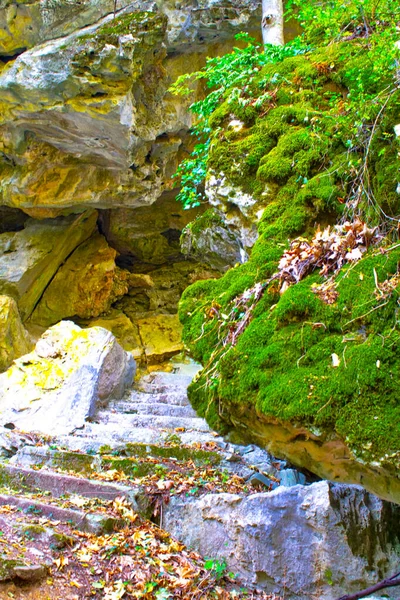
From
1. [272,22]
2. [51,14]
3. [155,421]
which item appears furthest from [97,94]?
[155,421]

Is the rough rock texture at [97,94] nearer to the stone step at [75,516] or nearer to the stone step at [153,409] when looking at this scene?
the stone step at [153,409]

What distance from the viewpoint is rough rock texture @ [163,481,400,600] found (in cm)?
386

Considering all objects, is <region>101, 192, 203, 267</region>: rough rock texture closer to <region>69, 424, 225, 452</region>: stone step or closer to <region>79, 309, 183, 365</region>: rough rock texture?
<region>79, 309, 183, 365</region>: rough rock texture

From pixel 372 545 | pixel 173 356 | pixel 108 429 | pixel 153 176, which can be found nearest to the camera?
pixel 372 545

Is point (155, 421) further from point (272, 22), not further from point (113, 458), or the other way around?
point (272, 22)

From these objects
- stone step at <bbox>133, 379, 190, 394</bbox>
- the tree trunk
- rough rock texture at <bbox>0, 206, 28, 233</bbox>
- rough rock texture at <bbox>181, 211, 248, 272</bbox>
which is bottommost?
stone step at <bbox>133, 379, 190, 394</bbox>

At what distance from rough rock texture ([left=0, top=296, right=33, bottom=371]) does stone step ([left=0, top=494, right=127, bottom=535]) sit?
23.1 ft

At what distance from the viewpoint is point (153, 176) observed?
11.1m

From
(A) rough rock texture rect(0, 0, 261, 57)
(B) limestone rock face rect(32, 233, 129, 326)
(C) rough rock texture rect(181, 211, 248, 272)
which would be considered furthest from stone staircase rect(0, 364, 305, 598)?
(A) rough rock texture rect(0, 0, 261, 57)

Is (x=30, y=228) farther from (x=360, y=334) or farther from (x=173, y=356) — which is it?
(x=360, y=334)

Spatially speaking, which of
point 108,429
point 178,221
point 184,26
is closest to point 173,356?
point 178,221

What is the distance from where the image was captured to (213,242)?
7293mm

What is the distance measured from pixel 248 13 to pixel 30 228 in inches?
294

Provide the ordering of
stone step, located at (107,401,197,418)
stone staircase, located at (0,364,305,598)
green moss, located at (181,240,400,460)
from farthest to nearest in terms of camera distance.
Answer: stone step, located at (107,401,197,418) < stone staircase, located at (0,364,305,598) < green moss, located at (181,240,400,460)
